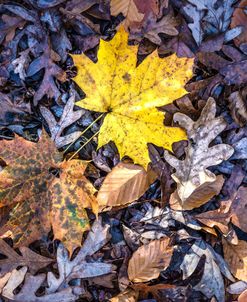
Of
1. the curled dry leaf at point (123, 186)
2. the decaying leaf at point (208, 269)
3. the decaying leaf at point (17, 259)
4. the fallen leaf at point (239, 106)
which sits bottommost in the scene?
the decaying leaf at point (208, 269)

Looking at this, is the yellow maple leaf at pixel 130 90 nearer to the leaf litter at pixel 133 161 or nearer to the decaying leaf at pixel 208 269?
the leaf litter at pixel 133 161

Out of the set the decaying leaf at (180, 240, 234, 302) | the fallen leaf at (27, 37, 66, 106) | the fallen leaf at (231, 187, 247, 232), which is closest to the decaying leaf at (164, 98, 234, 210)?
the fallen leaf at (231, 187, 247, 232)

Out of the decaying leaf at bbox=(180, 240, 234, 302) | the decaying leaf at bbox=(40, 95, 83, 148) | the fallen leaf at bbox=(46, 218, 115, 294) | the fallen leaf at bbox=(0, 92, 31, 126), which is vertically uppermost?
the fallen leaf at bbox=(0, 92, 31, 126)

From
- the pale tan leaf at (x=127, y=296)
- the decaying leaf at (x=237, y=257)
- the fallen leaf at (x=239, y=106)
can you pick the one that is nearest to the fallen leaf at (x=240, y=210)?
the decaying leaf at (x=237, y=257)

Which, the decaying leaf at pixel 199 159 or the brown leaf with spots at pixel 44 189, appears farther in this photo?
the decaying leaf at pixel 199 159

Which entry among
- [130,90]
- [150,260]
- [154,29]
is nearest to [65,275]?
[150,260]

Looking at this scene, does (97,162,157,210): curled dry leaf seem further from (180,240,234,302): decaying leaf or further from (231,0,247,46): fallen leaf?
(231,0,247,46): fallen leaf
